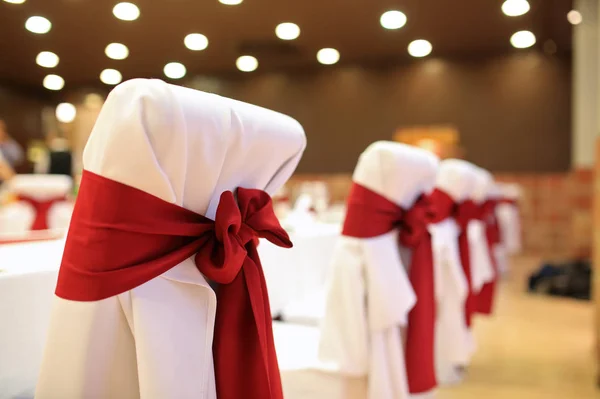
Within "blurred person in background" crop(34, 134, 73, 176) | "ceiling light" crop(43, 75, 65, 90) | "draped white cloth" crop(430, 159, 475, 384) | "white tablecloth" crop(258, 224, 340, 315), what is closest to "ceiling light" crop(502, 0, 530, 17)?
"draped white cloth" crop(430, 159, 475, 384)

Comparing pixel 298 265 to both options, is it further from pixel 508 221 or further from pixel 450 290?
pixel 508 221

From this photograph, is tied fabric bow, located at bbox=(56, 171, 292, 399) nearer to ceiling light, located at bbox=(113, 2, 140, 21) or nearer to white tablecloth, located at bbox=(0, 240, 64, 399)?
white tablecloth, located at bbox=(0, 240, 64, 399)

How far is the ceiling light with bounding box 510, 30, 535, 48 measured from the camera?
8219 mm

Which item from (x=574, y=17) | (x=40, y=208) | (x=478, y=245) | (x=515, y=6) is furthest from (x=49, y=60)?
(x=574, y=17)

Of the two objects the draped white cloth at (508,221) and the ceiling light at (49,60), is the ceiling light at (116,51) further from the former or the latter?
the draped white cloth at (508,221)

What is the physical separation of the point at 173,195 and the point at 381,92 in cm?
938

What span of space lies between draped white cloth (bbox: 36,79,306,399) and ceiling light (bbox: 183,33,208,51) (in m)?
1.26

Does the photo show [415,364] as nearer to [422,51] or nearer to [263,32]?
[263,32]

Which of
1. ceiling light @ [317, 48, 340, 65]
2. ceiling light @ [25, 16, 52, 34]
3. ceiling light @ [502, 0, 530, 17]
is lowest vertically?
ceiling light @ [25, 16, 52, 34]

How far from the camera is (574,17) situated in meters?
7.14

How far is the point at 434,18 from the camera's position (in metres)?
4.60

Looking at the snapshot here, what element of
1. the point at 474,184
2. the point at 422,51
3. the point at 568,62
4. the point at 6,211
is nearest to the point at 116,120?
the point at 6,211

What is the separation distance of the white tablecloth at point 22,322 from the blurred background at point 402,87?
0.34 metres

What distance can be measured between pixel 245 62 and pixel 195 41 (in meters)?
0.55
